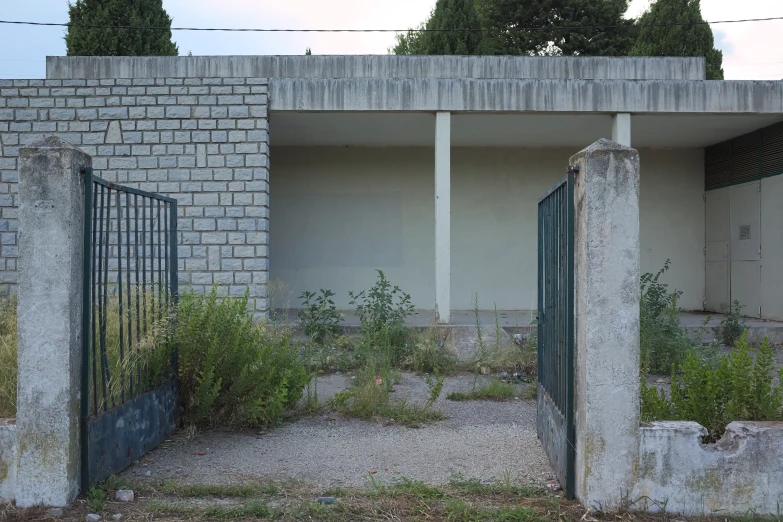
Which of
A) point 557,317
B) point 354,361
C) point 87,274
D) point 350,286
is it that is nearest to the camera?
point 87,274

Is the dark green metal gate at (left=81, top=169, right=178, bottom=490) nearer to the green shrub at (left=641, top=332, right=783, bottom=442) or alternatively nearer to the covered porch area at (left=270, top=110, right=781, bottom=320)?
the green shrub at (left=641, top=332, right=783, bottom=442)

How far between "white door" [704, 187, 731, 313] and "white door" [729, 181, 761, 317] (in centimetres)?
16

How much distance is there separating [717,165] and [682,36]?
1366 cm

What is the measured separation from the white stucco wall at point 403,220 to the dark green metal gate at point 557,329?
7.15 metres

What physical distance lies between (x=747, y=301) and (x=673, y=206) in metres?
2.29

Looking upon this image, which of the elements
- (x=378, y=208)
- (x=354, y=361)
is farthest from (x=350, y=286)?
(x=354, y=361)

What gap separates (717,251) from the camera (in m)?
12.1

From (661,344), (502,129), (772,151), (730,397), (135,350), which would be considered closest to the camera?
(730,397)

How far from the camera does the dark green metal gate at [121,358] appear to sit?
378 cm

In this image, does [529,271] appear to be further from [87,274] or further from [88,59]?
[87,274]

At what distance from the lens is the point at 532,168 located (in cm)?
1229

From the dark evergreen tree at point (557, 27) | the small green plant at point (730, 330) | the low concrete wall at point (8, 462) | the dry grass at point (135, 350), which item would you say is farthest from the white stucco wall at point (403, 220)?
the dark evergreen tree at point (557, 27)

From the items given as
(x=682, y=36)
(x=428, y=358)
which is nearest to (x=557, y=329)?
(x=428, y=358)

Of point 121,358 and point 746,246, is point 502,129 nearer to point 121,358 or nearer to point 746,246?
point 746,246
